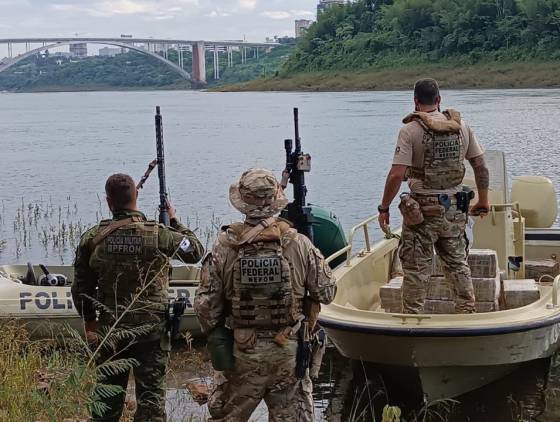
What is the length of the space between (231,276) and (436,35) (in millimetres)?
70469

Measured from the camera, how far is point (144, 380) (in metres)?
4.61

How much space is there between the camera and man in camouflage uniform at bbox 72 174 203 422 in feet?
14.8

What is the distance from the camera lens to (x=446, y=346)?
Answer: 19.3 feet

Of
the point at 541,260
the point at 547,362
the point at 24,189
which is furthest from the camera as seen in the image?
the point at 24,189

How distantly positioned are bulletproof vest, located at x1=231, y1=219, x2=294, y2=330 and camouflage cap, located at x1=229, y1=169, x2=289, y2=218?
106 millimetres

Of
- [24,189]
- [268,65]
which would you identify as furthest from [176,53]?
[24,189]

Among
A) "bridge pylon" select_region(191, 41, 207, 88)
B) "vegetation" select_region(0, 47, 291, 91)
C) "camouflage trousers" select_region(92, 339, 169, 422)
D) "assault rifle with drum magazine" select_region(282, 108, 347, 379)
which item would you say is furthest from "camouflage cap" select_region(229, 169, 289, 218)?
"vegetation" select_region(0, 47, 291, 91)

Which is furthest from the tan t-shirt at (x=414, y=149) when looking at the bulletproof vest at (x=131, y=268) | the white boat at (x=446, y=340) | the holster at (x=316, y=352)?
the holster at (x=316, y=352)

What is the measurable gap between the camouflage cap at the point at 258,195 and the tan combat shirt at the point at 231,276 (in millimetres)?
120

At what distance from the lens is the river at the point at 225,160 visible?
15211 mm

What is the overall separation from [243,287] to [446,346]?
97.1 inches

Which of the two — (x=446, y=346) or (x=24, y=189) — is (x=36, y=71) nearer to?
(x=24, y=189)

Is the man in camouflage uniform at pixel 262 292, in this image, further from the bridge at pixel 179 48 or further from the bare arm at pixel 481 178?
the bridge at pixel 179 48

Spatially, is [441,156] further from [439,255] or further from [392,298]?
[392,298]
